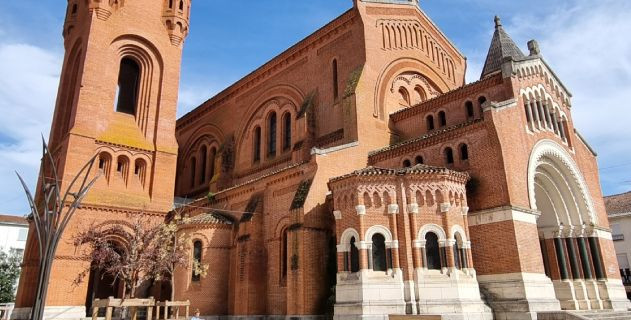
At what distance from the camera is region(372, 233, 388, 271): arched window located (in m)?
16.4

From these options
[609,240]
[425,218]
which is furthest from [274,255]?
[609,240]

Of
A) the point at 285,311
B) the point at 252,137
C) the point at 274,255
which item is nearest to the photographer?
the point at 285,311

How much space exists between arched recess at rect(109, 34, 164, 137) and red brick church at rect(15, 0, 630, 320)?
0.11m

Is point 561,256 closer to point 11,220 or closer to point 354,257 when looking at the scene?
point 354,257

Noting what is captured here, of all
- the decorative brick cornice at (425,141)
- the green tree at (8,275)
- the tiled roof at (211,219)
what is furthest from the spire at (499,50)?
the green tree at (8,275)

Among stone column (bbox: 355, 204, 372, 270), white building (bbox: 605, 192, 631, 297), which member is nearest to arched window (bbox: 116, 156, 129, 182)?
stone column (bbox: 355, 204, 372, 270)

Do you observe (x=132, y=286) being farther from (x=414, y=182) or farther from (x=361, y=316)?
(x=414, y=182)

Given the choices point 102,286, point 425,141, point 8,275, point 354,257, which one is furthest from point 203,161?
point 354,257

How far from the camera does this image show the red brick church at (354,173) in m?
16.3

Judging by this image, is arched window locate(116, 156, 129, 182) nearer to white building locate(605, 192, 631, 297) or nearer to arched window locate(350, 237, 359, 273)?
arched window locate(350, 237, 359, 273)

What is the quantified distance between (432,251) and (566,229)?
29.1 feet

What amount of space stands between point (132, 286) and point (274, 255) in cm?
610

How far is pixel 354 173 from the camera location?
17188mm

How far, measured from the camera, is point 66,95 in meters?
29.2
